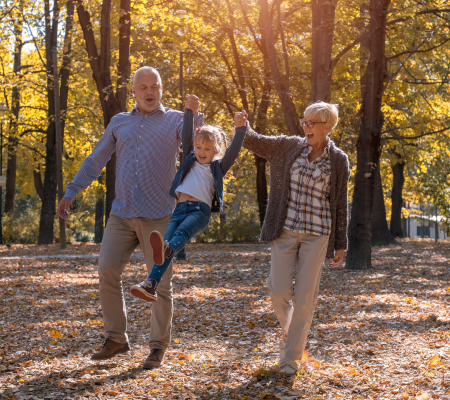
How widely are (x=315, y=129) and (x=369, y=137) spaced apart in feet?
28.7

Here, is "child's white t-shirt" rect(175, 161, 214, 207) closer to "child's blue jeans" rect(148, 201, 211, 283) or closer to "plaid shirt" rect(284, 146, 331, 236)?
"child's blue jeans" rect(148, 201, 211, 283)

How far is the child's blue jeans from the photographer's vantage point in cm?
427

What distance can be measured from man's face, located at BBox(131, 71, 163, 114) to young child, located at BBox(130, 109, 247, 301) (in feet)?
1.12

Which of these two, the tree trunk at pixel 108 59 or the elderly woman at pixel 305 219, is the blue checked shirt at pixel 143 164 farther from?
the tree trunk at pixel 108 59

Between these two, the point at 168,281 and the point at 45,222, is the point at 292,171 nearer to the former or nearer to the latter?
the point at 168,281

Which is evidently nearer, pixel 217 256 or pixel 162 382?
pixel 162 382

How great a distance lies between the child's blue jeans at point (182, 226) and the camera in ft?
14.0

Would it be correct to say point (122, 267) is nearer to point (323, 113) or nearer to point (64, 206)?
point (64, 206)

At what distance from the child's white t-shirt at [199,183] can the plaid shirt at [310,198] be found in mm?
625

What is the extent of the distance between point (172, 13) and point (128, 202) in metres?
14.8

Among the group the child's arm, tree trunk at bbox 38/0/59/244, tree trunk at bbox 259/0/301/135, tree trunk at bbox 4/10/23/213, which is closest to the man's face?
the child's arm

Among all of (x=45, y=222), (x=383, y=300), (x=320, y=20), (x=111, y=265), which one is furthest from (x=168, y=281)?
(x=45, y=222)

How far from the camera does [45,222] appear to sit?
73.4 ft

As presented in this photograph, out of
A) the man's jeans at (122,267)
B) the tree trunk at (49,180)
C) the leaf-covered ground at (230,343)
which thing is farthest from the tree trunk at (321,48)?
the tree trunk at (49,180)
